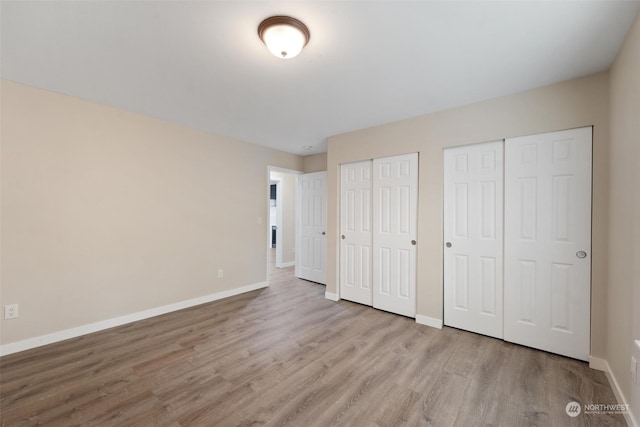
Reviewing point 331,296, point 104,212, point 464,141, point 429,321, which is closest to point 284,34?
point 464,141

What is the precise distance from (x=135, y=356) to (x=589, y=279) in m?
4.10

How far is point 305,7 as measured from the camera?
154 centimetres

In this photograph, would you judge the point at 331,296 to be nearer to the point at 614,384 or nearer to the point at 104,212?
the point at 614,384

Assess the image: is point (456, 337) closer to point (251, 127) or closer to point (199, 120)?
point (251, 127)

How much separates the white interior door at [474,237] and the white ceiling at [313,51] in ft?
2.22

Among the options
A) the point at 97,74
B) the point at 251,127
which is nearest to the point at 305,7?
the point at 97,74

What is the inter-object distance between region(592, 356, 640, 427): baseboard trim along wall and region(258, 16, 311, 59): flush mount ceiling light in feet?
10.0

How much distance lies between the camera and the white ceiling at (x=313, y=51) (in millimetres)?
1565

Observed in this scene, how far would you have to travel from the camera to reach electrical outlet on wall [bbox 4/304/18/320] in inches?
93.4

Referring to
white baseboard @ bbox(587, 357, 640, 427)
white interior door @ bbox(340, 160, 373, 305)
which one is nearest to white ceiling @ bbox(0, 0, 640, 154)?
white interior door @ bbox(340, 160, 373, 305)

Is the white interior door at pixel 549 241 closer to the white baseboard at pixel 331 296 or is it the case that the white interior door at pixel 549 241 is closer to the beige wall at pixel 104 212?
the white baseboard at pixel 331 296

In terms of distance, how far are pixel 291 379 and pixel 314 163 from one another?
386 cm

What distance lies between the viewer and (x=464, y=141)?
286 centimetres

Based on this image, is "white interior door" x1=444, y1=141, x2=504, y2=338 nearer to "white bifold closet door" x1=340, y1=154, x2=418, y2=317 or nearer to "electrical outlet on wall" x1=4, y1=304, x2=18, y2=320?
"white bifold closet door" x1=340, y1=154, x2=418, y2=317
